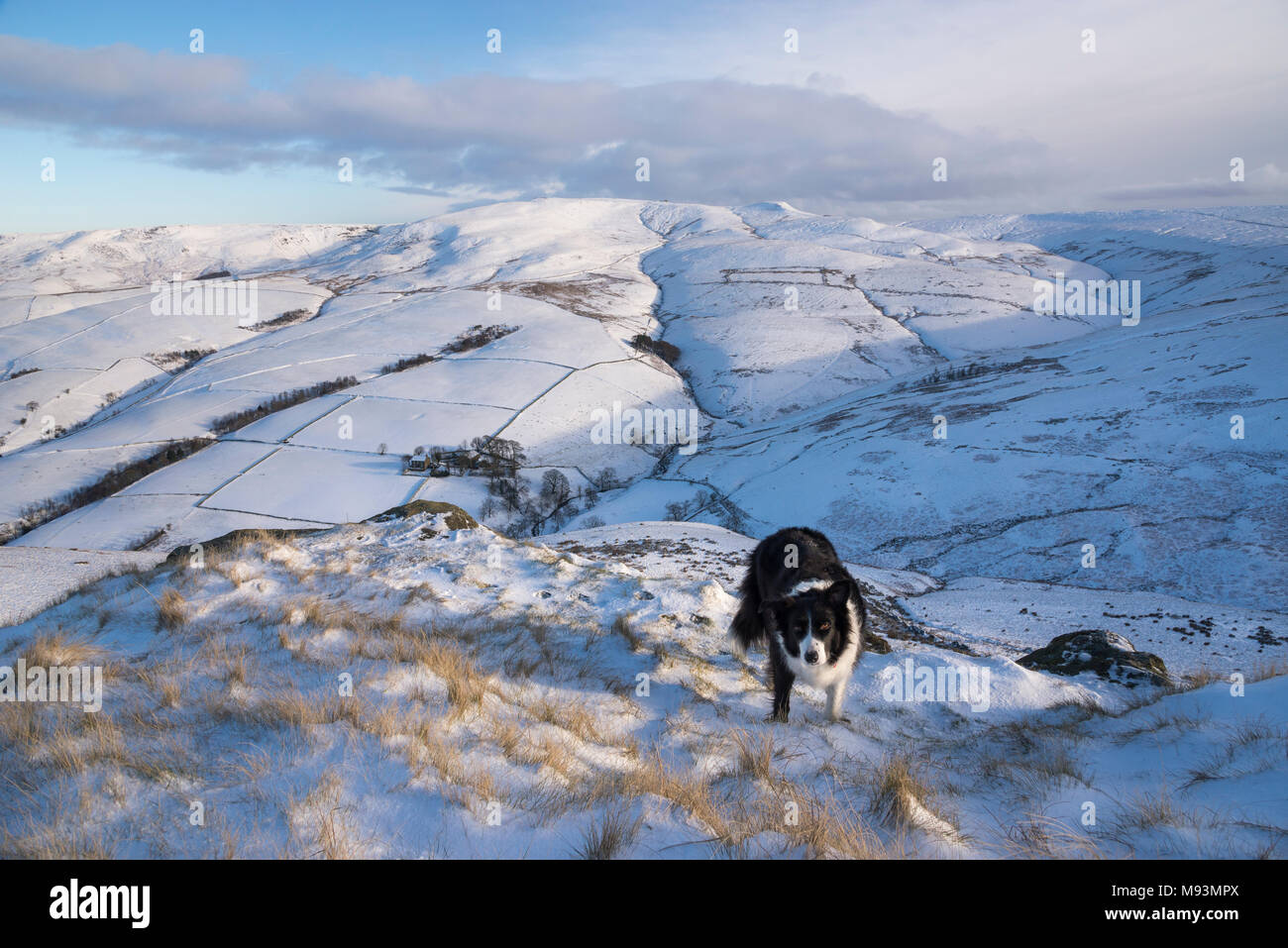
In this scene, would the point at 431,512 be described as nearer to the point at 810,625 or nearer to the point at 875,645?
the point at 875,645

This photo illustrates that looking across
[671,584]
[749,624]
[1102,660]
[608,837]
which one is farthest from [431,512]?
[1102,660]

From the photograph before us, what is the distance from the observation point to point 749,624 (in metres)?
8.23

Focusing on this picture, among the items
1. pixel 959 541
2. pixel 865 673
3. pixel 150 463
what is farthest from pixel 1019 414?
pixel 150 463

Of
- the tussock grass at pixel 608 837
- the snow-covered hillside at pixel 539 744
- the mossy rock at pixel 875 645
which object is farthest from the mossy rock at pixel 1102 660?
the tussock grass at pixel 608 837

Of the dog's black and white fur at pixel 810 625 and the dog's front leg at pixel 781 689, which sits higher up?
the dog's black and white fur at pixel 810 625

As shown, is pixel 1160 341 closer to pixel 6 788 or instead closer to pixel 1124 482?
pixel 1124 482

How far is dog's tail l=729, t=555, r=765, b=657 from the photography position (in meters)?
8.17

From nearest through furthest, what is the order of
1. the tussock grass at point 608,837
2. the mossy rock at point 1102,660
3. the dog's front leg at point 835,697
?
the tussock grass at point 608,837
the dog's front leg at point 835,697
the mossy rock at point 1102,660

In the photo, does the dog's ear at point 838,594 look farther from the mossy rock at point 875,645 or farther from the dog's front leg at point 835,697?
Answer: the mossy rock at point 875,645

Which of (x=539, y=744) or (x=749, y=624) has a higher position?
(x=539, y=744)

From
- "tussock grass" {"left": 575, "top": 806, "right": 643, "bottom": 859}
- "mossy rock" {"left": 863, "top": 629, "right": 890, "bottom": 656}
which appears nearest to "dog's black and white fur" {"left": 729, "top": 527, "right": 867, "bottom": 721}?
"mossy rock" {"left": 863, "top": 629, "right": 890, "bottom": 656}

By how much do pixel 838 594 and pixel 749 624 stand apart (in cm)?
211

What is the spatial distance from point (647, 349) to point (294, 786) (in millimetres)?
79553

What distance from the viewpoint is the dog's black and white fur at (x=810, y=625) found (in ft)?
20.3
